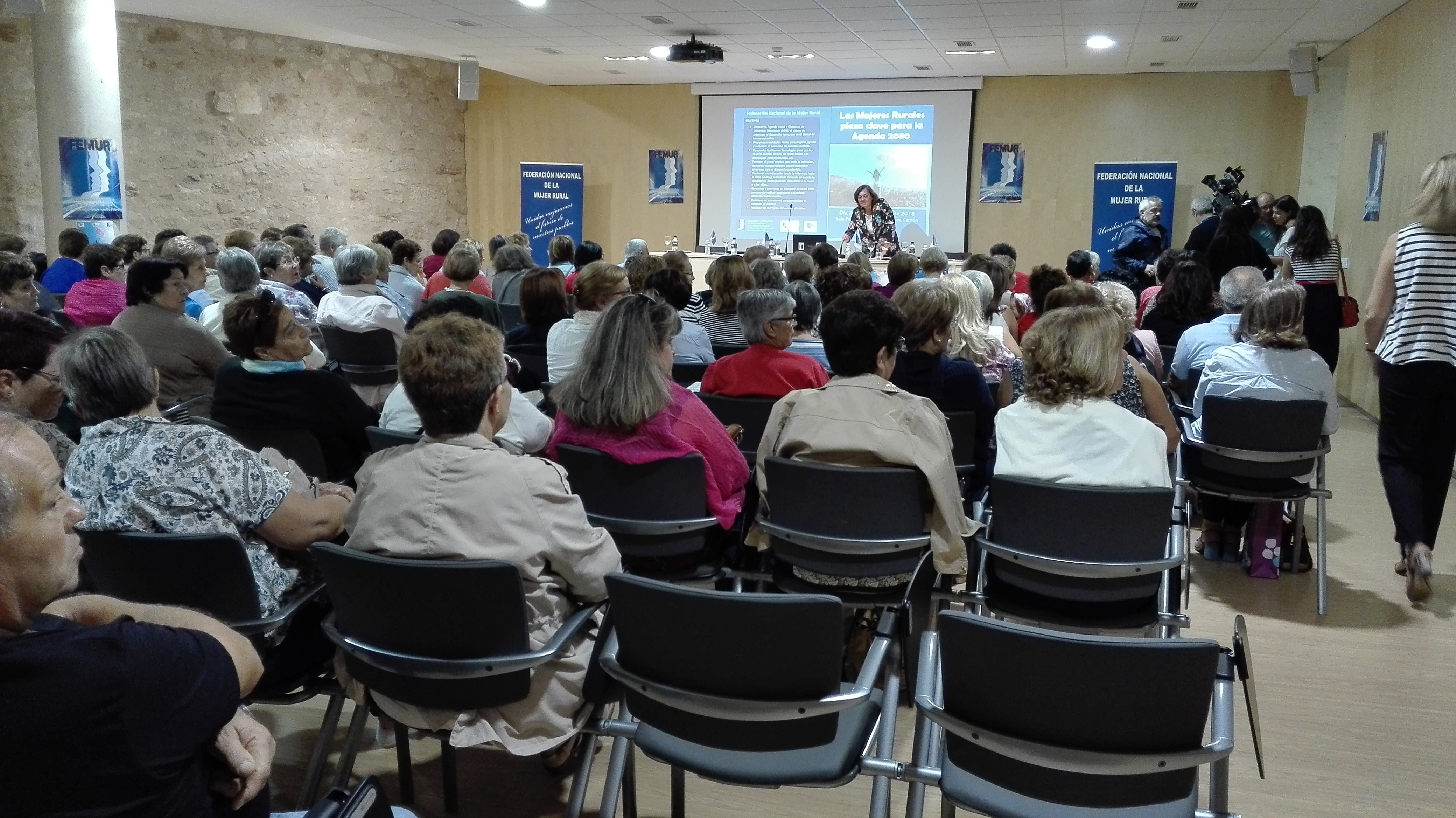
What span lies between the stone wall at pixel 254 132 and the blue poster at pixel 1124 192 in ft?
27.8

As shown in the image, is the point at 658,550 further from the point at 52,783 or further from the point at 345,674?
the point at 52,783

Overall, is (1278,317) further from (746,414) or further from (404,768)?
(404,768)

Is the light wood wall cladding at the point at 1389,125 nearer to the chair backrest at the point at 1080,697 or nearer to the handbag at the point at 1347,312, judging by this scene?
the handbag at the point at 1347,312

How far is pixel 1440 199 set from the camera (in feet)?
12.4

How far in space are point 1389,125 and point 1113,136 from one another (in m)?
4.35

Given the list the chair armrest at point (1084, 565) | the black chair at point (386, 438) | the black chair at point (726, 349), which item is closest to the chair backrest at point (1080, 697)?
the chair armrest at point (1084, 565)

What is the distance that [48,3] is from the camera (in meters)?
7.42

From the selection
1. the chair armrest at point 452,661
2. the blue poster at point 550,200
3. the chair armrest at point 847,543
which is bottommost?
the chair armrest at point 452,661

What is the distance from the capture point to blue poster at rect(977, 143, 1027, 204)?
12484mm

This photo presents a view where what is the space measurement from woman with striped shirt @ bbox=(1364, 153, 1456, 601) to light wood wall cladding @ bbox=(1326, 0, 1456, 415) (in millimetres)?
3358

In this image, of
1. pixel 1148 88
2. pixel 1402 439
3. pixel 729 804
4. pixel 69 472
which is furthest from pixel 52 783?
pixel 1148 88

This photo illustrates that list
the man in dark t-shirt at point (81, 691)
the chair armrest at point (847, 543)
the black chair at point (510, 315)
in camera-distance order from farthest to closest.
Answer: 1. the black chair at point (510, 315)
2. the chair armrest at point (847, 543)
3. the man in dark t-shirt at point (81, 691)

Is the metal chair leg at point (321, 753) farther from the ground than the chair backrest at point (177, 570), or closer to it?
closer to it

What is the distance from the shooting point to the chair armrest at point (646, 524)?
2736mm
